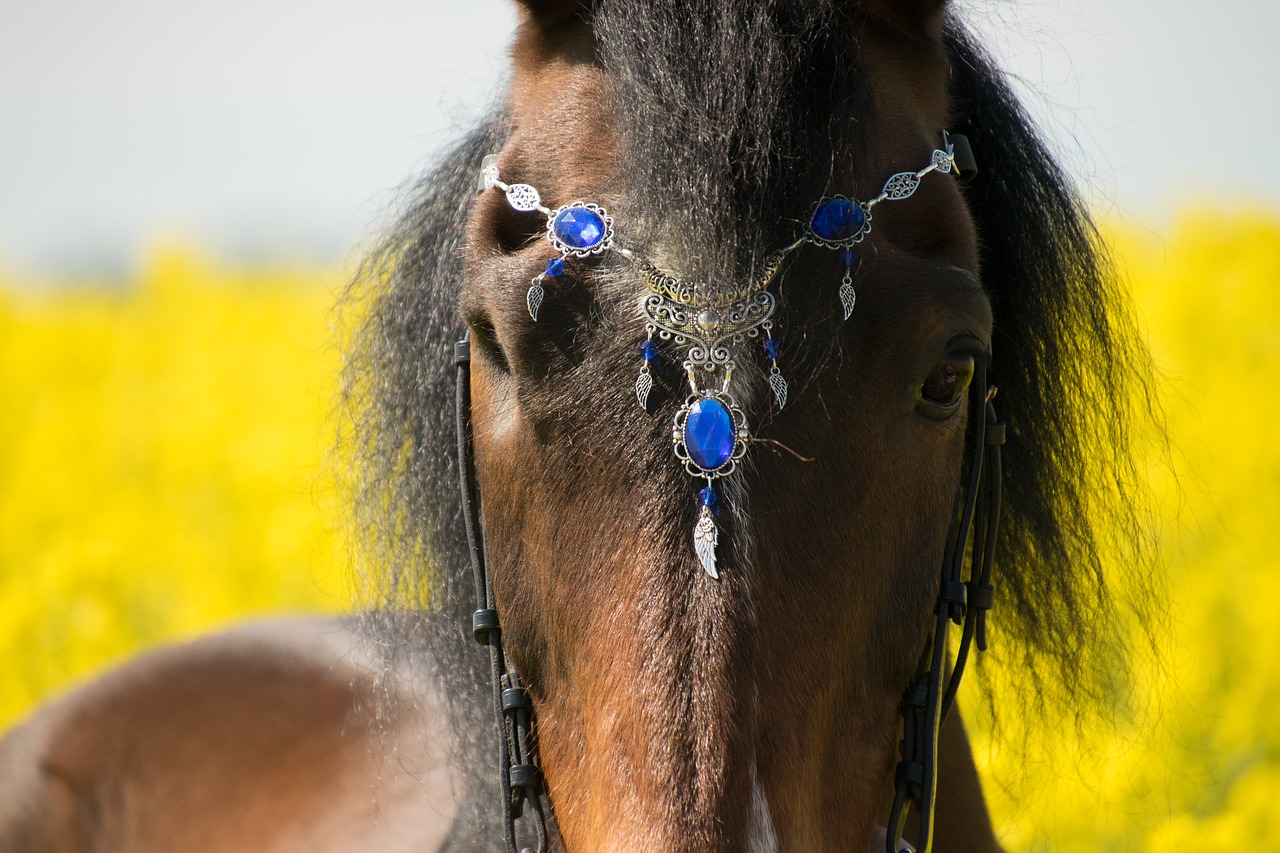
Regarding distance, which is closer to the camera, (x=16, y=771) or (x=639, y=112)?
(x=639, y=112)

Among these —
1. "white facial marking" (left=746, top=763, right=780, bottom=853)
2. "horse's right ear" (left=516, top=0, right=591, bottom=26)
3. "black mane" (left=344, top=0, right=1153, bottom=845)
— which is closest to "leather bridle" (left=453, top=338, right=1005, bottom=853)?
"black mane" (left=344, top=0, right=1153, bottom=845)

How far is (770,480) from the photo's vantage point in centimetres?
140

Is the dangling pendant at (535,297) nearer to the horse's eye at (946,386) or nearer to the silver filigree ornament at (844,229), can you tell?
the silver filigree ornament at (844,229)

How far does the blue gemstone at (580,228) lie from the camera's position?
59.9 inches

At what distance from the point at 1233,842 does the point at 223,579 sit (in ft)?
18.4

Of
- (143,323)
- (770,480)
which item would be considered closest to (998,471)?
(770,480)

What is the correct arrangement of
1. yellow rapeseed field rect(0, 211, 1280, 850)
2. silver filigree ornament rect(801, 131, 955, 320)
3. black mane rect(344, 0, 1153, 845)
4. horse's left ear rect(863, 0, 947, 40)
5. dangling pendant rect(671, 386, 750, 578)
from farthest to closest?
yellow rapeseed field rect(0, 211, 1280, 850) → black mane rect(344, 0, 1153, 845) → horse's left ear rect(863, 0, 947, 40) → silver filigree ornament rect(801, 131, 955, 320) → dangling pendant rect(671, 386, 750, 578)

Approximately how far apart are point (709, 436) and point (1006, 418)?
871 millimetres

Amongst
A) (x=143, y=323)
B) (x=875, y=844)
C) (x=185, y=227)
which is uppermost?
(x=185, y=227)

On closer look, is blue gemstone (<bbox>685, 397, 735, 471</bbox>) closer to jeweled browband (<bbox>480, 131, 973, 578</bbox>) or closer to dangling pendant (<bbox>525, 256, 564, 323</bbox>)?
jeweled browband (<bbox>480, 131, 973, 578</bbox>)

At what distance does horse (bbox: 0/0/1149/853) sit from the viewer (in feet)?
4.46

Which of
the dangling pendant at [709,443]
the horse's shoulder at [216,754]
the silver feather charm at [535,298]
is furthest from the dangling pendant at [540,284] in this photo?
the horse's shoulder at [216,754]

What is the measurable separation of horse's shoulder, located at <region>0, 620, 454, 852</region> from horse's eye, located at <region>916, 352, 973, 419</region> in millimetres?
1604

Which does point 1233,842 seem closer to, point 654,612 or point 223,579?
point 654,612
